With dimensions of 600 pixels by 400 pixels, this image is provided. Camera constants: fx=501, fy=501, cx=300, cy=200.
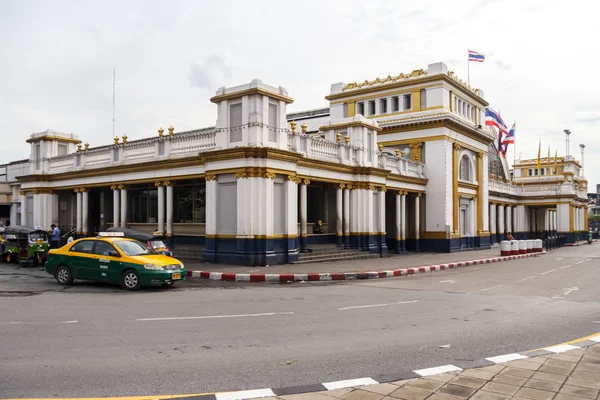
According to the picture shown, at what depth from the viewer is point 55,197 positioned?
32.7 meters

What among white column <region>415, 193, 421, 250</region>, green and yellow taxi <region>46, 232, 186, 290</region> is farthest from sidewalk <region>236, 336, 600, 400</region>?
white column <region>415, 193, 421, 250</region>

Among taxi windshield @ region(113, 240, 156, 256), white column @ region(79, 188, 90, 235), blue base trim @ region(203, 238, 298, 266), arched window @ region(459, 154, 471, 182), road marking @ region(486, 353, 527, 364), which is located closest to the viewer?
road marking @ region(486, 353, 527, 364)

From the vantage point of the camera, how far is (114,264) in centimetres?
1405

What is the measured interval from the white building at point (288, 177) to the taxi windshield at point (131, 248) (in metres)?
6.30

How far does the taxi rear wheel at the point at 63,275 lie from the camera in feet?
48.8

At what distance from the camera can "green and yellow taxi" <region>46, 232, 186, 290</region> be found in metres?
13.8

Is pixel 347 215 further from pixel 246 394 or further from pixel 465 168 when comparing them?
pixel 246 394

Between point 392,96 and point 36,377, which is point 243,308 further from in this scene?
point 392,96

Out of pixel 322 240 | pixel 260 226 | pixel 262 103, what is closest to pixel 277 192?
pixel 260 226

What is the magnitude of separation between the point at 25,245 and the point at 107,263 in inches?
411

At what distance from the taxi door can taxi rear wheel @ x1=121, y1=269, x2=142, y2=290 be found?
156mm

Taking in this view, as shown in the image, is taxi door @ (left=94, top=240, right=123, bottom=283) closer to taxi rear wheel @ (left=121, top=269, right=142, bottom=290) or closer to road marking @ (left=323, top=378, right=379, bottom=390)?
taxi rear wheel @ (left=121, top=269, right=142, bottom=290)

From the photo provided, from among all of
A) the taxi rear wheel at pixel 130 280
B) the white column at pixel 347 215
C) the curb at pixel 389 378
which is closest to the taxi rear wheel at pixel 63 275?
the taxi rear wheel at pixel 130 280

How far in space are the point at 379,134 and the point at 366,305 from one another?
27.4m
